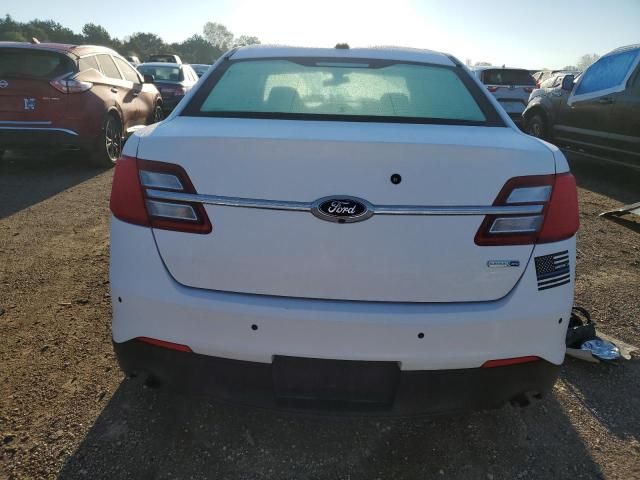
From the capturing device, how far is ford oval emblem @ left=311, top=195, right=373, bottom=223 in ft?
5.03

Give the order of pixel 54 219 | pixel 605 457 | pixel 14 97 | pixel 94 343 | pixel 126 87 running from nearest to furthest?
1. pixel 605 457
2. pixel 94 343
3. pixel 54 219
4. pixel 14 97
5. pixel 126 87

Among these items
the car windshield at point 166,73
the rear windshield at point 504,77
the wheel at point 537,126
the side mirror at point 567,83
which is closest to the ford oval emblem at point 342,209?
the side mirror at point 567,83

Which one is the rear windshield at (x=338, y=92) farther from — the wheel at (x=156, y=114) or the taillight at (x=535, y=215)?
the wheel at (x=156, y=114)

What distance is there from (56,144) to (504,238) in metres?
6.33

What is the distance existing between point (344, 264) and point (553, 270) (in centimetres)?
71

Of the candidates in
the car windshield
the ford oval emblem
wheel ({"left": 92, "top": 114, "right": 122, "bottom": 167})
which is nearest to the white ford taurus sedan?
the ford oval emblem

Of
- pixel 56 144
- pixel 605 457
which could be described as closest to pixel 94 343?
pixel 605 457

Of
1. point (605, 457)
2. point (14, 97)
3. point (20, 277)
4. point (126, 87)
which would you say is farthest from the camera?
point (126, 87)

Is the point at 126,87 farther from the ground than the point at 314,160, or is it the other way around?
the point at 314,160

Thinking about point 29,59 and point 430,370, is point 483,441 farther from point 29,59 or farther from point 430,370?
point 29,59

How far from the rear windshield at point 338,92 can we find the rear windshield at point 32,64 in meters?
4.97

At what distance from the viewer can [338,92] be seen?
233cm

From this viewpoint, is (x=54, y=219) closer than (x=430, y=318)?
No

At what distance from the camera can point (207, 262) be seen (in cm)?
161
